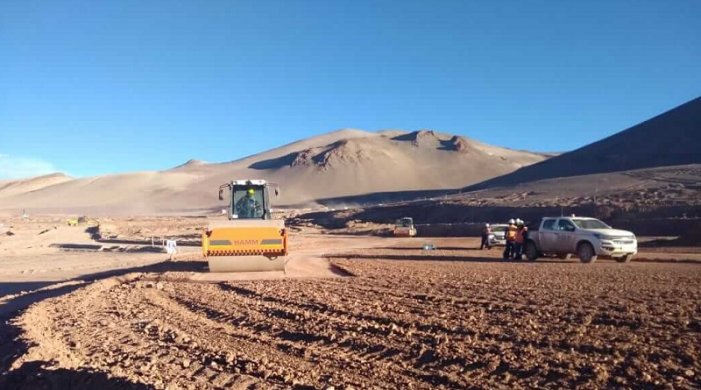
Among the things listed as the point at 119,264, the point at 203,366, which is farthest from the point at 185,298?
the point at 119,264

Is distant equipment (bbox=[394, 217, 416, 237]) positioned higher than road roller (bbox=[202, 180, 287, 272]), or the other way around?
road roller (bbox=[202, 180, 287, 272])

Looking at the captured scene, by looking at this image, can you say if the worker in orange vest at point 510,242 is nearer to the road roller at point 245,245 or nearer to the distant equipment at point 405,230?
the road roller at point 245,245

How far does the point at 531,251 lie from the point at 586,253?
281cm

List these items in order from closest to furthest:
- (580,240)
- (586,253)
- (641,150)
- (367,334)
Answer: (367,334) < (586,253) < (580,240) < (641,150)

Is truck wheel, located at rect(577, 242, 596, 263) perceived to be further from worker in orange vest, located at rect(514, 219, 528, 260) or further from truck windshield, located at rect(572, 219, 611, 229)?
worker in orange vest, located at rect(514, 219, 528, 260)

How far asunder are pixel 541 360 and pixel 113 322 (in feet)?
26.8

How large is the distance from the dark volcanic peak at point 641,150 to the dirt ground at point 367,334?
8239 cm

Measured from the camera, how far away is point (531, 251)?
2772 cm

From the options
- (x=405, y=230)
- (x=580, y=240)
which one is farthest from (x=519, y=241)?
(x=405, y=230)

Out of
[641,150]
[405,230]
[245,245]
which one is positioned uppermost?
[641,150]

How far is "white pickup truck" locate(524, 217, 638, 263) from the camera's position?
24781 millimetres

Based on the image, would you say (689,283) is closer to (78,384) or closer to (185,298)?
(185,298)

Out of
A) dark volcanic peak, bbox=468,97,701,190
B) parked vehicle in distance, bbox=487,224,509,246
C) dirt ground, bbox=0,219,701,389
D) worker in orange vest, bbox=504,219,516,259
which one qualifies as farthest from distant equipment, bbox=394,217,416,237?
dark volcanic peak, bbox=468,97,701,190

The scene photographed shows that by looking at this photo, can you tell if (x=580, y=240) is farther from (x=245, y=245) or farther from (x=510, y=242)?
(x=245, y=245)
